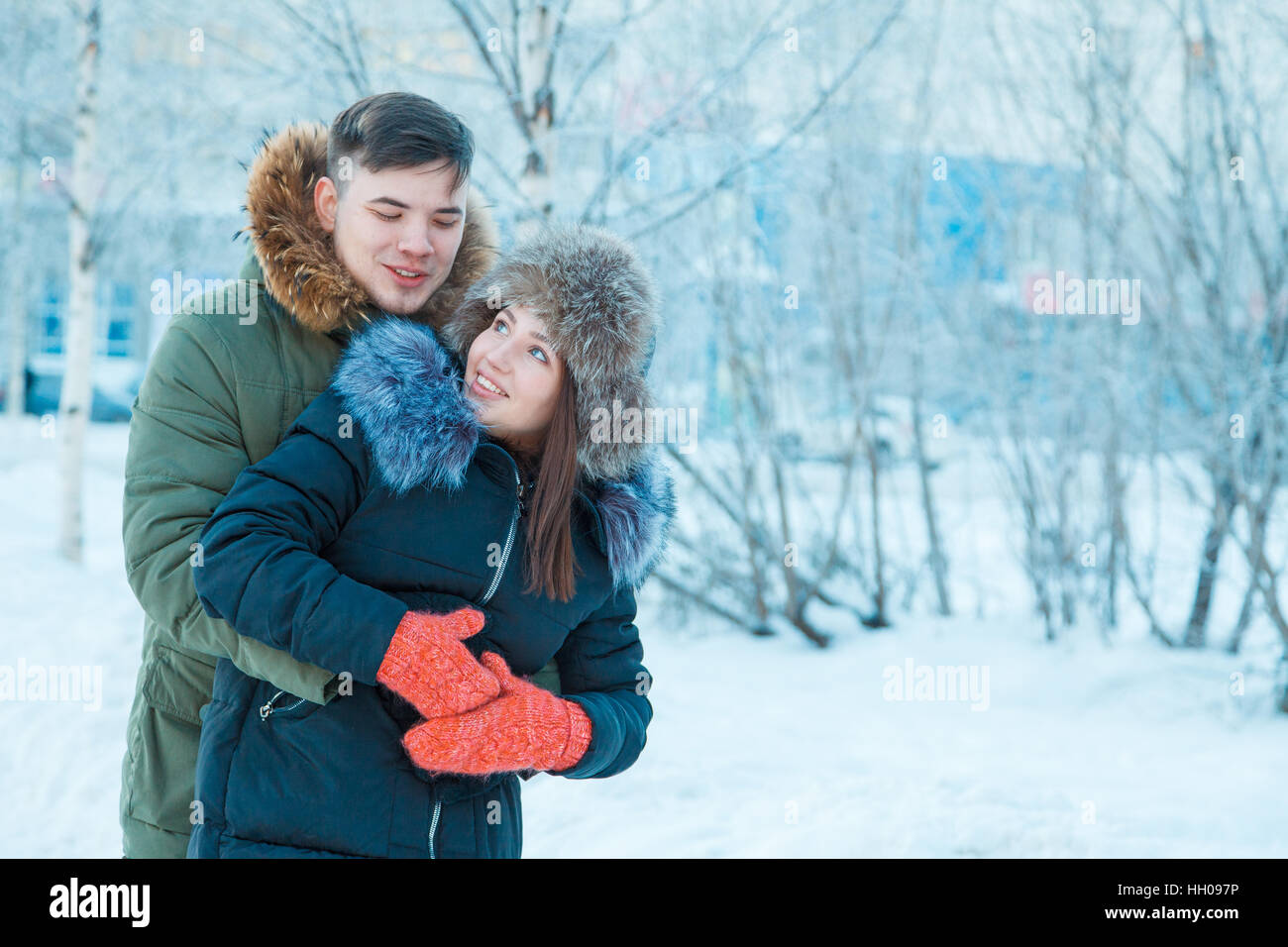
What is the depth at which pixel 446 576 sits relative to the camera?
169 centimetres

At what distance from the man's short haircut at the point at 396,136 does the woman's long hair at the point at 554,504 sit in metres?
0.48

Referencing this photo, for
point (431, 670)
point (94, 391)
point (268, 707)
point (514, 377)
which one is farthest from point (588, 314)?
point (94, 391)

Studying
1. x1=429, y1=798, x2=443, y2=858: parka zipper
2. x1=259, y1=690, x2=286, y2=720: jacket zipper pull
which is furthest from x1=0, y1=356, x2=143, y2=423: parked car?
x1=429, y1=798, x2=443, y2=858: parka zipper

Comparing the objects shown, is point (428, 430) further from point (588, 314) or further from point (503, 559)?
point (588, 314)

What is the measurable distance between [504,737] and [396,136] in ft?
3.58

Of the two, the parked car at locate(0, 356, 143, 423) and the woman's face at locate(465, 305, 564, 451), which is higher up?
the parked car at locate(0, 356, 143, 423)

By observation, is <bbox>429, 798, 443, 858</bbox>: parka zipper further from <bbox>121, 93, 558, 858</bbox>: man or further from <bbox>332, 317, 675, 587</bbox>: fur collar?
<bbox>332, 317, 675, 587</bbox>: fur collar

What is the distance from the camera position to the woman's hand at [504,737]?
156cm

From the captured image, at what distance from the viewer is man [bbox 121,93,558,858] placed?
64.5 inches

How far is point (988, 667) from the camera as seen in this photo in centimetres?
577

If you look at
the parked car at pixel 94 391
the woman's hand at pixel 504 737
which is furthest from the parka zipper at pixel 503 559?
the parked car at pixel 94 391

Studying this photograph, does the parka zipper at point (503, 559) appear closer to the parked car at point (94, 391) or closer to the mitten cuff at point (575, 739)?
the mitten cuff at point (575, 739)
